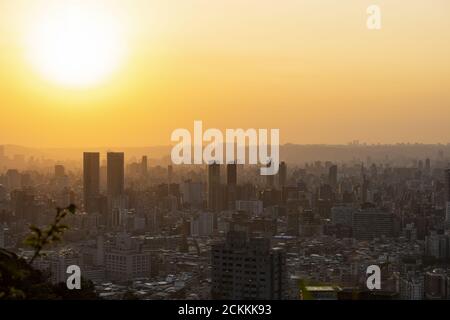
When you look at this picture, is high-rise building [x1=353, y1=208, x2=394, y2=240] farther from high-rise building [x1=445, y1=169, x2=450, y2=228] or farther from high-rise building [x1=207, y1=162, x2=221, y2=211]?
high-rise building [x1=207, y1=162, x2=221, y2=211]

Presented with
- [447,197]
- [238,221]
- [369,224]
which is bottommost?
[369,224]

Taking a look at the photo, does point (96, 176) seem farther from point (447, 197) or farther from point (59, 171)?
point (447, 197)

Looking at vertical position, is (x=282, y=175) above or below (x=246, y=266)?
above

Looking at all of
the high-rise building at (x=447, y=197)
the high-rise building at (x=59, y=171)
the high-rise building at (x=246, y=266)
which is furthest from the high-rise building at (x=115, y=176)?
the high-rise building at (x=447, y=197)

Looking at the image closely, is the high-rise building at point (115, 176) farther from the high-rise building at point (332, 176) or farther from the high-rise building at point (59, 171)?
the high-rise building at point (332, 176)

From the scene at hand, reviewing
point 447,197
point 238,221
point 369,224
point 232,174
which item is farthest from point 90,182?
point 447,197
